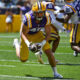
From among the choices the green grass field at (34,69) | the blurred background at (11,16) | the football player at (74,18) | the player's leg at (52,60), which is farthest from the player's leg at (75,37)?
the blurred background at (11,16)

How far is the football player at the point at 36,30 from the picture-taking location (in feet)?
19.6

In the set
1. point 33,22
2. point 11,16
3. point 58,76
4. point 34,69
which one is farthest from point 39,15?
point 11,16

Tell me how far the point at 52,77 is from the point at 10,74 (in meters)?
0.77

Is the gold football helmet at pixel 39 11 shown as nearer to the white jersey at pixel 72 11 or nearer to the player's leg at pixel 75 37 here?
the white jersey at pixel 72 11

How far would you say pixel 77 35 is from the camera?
7.50m

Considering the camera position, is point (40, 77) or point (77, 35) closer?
point (40, 77)

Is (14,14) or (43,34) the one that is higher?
(43,34)

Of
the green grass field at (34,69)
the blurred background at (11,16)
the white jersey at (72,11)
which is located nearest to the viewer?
the green grass field at (34,69)

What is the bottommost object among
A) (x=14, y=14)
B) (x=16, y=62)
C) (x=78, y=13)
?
(x=14, y=14)

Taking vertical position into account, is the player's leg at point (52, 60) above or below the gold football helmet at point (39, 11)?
below

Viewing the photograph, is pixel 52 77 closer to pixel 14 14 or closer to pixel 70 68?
pixel 70 68

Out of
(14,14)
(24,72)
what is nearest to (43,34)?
(24,72)

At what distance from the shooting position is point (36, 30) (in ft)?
21.1

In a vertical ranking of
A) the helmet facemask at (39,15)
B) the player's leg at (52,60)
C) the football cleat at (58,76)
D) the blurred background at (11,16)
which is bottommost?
the blurred background at (11,16)
